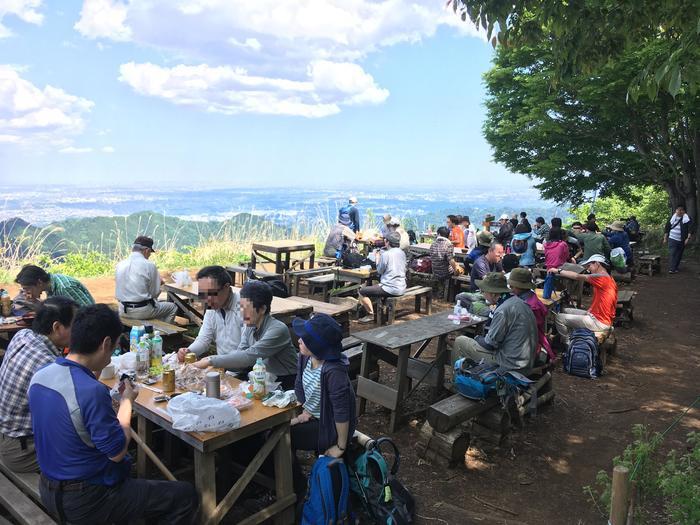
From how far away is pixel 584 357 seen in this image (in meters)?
5.74

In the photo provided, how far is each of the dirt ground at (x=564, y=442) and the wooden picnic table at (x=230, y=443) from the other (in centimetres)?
96

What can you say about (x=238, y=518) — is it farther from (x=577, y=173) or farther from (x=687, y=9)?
(x=577, y=173)

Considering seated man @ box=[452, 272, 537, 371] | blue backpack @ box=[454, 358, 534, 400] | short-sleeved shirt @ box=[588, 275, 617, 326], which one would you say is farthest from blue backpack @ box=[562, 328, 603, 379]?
blue backpack @ box=[454, 358, 534, 400]

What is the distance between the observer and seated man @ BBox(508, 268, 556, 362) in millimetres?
4793

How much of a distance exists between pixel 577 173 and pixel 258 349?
55.3ft

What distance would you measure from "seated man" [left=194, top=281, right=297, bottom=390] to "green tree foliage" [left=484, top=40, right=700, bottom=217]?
38.0 feet

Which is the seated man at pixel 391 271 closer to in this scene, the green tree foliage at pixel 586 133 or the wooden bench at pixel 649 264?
the wooden bench at pixel 649 264

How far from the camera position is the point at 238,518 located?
10.5 ft

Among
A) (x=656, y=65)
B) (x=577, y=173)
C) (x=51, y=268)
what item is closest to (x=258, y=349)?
(x=656, y=65)

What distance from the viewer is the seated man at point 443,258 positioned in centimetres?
884

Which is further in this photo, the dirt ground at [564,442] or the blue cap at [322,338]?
the dirt ground at [564,442]

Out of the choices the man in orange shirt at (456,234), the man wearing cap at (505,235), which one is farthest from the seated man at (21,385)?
the man wearing cap at (505,235)

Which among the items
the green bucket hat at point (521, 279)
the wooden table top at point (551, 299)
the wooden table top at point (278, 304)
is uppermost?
the green bucket hat at point (521, 279)

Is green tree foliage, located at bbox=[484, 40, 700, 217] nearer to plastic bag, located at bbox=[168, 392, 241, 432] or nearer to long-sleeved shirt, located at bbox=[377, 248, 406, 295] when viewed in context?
long-sleeved shirt, located at bbox=[377, 248, 406, 295]
